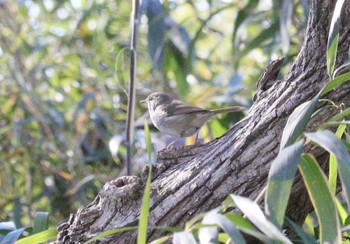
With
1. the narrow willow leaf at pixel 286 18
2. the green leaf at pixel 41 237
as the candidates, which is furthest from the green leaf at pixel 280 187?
the narrow willow leaf at pixel 286 18

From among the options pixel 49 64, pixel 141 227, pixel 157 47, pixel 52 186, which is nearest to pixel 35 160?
pixel 52 186

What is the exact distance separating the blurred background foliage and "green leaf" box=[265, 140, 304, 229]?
3.09m

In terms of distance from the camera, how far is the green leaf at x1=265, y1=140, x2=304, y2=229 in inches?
65.4

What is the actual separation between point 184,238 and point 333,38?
67 centimetres

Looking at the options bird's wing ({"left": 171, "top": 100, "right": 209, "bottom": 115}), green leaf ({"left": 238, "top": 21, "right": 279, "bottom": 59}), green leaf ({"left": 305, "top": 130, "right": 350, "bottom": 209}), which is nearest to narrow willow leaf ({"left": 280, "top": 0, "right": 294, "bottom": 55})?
green leaf ({"left": 238, "top": 21, "right": 279, "bottom": 59})

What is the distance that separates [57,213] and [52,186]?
0.60ft

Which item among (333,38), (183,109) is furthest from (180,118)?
(333,38)

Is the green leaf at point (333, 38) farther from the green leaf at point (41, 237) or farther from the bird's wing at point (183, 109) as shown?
the bird's wing at point (183, 109)

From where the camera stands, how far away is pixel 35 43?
223 inches

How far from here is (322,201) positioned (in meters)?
1.72

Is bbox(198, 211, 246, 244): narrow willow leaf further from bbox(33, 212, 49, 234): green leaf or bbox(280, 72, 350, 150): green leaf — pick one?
bbox(33, 212, 49, 234): green leaf

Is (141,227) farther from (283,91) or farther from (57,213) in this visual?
(57,213)

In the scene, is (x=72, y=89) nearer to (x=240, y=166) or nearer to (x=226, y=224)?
(x=240, y=166)

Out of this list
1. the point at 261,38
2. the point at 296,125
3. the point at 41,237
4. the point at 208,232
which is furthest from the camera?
the point at 261,38
